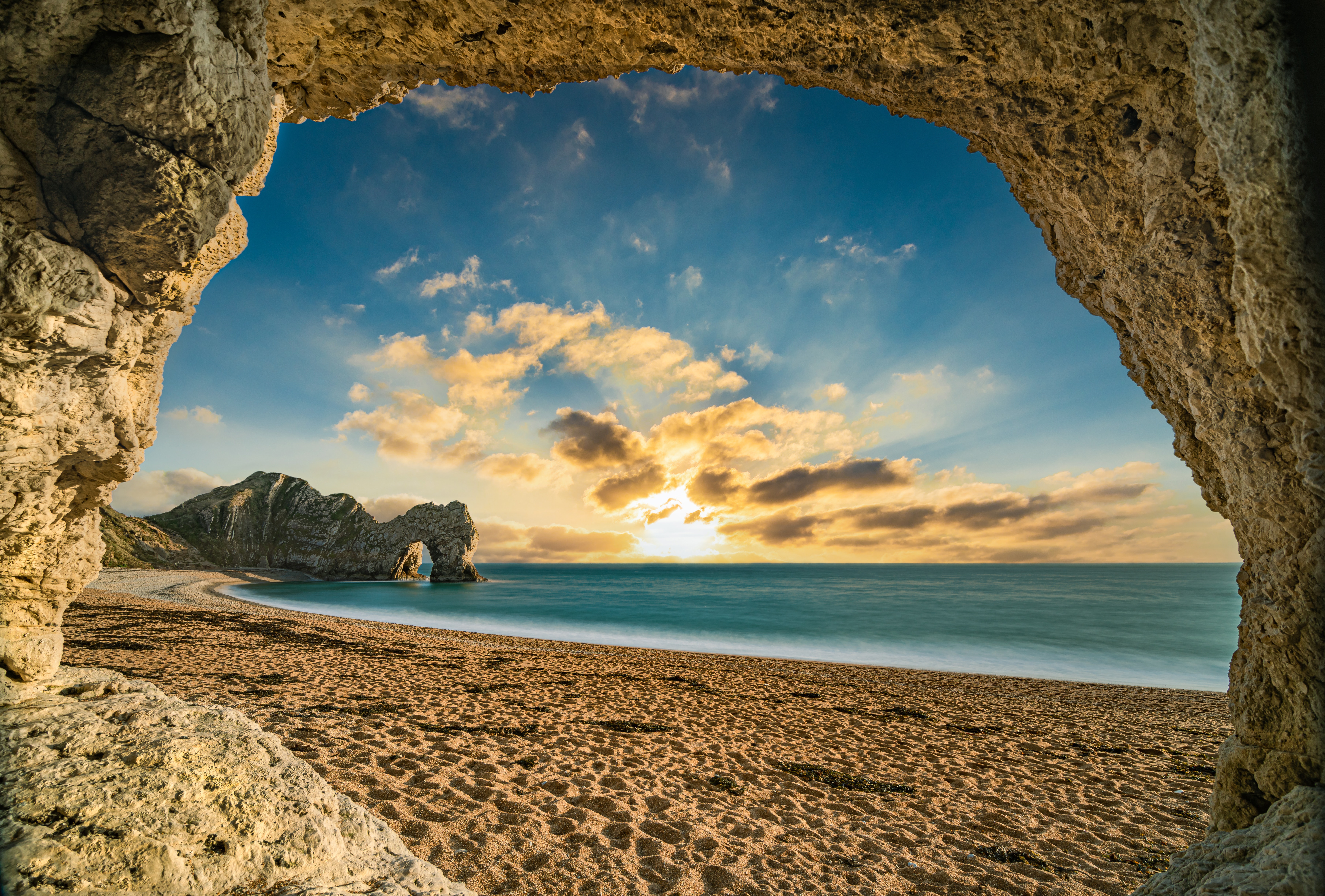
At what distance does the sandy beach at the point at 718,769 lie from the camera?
4.01 m

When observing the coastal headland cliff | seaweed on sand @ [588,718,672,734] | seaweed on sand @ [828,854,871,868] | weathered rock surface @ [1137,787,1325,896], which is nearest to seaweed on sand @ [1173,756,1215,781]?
seaweed on sand @ [828,854,871,868]

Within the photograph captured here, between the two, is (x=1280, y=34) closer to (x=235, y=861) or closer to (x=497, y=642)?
(x=235, y=861)

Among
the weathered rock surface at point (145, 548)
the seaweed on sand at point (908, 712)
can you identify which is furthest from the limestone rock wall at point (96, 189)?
the weathered rock surface at point (145, 548)

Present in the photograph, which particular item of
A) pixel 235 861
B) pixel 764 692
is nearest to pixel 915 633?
pixel 764 692

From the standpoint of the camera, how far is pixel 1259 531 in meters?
2.48

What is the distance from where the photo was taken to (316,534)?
212 ft

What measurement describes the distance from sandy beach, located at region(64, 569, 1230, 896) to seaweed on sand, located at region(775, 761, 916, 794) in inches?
1.2

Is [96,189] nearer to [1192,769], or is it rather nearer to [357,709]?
[357,709]

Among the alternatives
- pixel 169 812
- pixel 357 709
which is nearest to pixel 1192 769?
pixel 169 812

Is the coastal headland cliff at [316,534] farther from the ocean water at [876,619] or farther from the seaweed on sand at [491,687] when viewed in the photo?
the seaweed on sand at [491,687]

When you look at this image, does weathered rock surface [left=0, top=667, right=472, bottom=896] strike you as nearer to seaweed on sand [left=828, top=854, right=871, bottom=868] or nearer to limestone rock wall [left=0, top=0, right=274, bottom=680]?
limestone rock wall [left=0, top=0, right=274, bottom=680]

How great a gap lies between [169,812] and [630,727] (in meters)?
5.96

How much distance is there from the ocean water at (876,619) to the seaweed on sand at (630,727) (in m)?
13.1

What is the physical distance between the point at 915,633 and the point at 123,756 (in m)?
30.6
